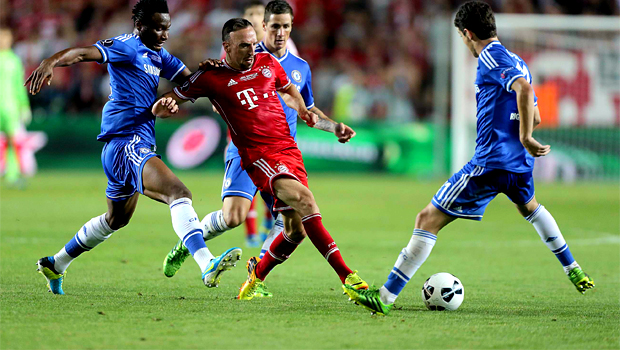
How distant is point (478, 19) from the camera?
5172mm

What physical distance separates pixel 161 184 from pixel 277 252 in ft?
3.15

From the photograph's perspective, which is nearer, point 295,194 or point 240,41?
point 295,194

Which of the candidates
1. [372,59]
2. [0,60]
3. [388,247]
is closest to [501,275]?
[388,247]

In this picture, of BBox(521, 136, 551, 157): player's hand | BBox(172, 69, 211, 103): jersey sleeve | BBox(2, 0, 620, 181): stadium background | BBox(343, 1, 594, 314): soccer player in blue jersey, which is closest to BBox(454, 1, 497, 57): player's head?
BBox(343, 1, 594, 314): soccer player in blue jersey

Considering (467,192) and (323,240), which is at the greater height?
(467,192)

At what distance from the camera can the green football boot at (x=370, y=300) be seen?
4906 mm

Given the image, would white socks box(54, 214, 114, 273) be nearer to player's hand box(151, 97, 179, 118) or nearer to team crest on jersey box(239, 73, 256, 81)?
player's hand box(151, 97, 179, 118)

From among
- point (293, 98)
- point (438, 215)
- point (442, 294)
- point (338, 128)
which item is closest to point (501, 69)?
point (438, 215)

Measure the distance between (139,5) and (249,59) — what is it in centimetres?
89

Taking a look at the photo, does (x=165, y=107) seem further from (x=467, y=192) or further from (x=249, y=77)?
(x=467, y=192)

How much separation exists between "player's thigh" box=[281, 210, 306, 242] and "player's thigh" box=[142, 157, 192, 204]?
26.9 inches

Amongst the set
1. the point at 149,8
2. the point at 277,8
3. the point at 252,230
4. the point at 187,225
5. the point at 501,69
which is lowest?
the point at 252,230

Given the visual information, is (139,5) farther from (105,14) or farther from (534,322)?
(105,14)

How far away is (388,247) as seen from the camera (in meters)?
8.69
